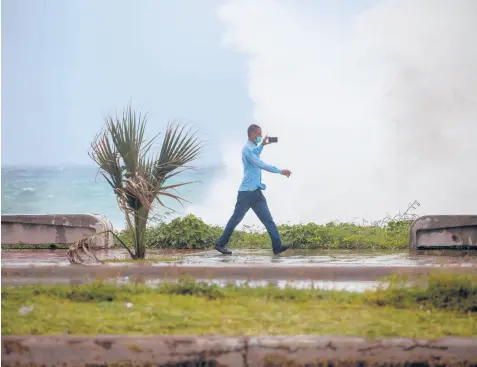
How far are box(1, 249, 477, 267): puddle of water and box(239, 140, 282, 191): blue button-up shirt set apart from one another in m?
0.96

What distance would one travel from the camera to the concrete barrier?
1188cm

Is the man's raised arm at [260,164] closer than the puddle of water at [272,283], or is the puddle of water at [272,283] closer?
the puddle of water at [272,283]

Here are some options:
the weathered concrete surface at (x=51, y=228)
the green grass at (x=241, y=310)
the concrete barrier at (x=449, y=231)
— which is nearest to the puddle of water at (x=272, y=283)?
the green grass at (x=241, y=310)

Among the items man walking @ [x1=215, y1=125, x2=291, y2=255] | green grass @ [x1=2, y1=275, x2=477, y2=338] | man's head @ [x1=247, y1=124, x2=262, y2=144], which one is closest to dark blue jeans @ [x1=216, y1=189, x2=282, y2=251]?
man walking @ [x1=215, y1=125, x2=291, y2=255]

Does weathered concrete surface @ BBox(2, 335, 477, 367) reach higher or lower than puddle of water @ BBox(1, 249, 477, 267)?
lower

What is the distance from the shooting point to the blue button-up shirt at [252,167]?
1099cm

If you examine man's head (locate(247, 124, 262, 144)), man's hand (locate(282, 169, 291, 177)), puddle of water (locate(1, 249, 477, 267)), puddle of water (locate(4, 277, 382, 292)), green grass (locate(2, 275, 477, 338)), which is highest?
man's head (locate(247, 124, 262, 144))

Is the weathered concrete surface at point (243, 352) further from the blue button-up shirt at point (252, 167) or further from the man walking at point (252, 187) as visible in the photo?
the man walking at point (252, 187)

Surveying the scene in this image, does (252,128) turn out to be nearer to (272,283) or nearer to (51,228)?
(272,283)

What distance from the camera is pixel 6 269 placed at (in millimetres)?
8859

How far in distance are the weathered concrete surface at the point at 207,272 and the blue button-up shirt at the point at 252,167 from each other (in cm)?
241

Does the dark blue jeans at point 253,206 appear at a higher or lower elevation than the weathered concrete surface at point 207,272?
higher

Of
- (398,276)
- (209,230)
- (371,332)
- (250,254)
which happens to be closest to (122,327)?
(371,332)

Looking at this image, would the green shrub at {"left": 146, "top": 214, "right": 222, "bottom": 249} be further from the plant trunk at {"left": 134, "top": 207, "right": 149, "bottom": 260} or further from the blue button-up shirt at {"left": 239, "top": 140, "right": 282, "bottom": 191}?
the plant trunk at {"left": 134, "top": 207, "right": 149, "bottom": 260}
